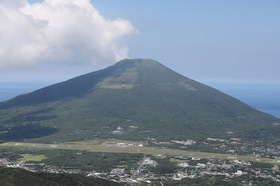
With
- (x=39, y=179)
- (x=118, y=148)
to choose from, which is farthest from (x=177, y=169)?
(x=39, y=179)

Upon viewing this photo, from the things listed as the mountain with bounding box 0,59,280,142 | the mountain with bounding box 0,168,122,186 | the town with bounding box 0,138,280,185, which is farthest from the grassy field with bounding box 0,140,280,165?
the mountain with bounding box 0,168,122,186

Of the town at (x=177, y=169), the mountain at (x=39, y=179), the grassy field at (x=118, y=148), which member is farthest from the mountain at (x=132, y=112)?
the mountain at (x=39, y=179)

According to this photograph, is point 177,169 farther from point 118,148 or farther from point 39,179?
point 39,179

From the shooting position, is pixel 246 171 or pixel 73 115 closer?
pixel 246 171

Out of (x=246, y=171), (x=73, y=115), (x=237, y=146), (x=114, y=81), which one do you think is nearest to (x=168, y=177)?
(x=246, y=171)

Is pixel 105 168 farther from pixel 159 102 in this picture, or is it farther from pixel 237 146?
pixel 159 102

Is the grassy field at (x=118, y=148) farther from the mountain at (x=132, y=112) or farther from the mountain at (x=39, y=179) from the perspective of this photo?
the mountain at (x=39, y=179)

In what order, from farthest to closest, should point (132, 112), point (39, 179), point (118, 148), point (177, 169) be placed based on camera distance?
point (132, 112) < point (118, 148) < point (177, 169) < point (39, 179)
